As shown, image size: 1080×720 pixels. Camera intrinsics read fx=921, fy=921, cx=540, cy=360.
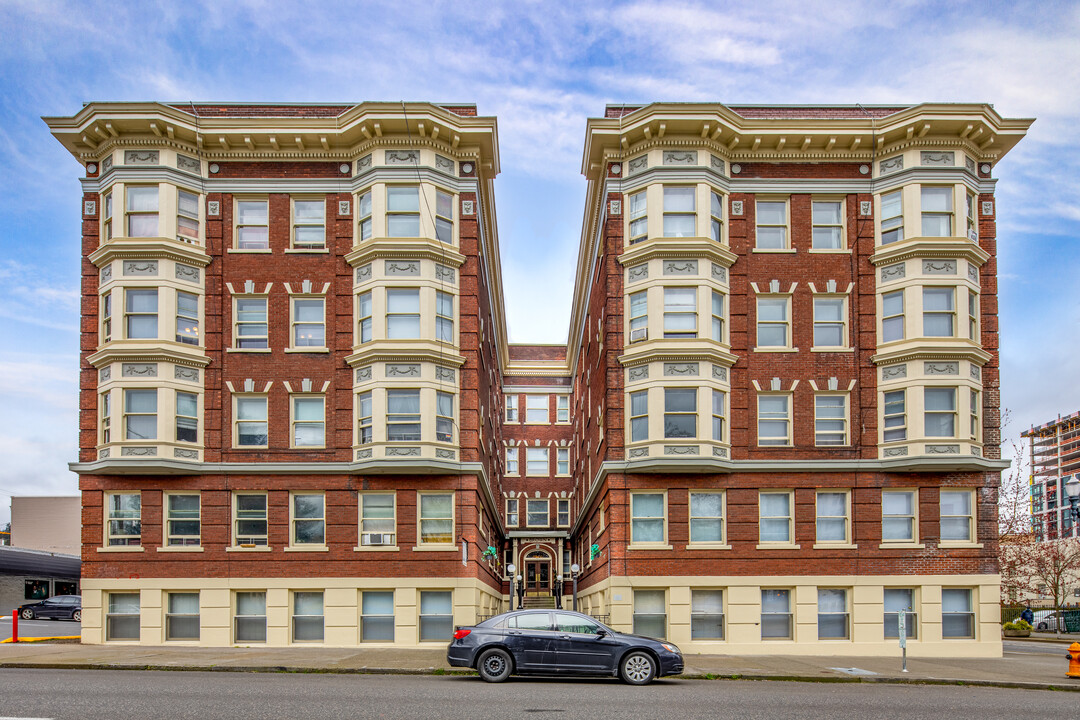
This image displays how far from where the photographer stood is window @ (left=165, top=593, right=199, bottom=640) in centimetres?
2858

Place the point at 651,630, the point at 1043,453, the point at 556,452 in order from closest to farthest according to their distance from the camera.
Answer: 1. the point at 651,630
2. the point at 556,452
3. the point at 1043,453

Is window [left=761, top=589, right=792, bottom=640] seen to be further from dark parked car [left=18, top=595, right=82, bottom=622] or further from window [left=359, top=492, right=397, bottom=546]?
dark parked car [left=18, top=595, right=82, bottom=622]

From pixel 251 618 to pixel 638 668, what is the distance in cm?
1504

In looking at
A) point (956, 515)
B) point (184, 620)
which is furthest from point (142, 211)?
point (956, 515)

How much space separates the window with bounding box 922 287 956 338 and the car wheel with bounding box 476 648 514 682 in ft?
58.5

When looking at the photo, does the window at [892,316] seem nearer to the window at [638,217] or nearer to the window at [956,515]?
the window at [956,515]

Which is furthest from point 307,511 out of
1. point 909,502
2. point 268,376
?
point 909,502

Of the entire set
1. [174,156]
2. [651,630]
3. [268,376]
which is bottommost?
[651,630]

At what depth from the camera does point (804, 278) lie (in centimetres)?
3002

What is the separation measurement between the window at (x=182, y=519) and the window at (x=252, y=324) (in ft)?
16.8

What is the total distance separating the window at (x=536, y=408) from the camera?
65438 millimetres

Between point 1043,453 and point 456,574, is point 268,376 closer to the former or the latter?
point 456,574

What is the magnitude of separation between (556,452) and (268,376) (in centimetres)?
3708

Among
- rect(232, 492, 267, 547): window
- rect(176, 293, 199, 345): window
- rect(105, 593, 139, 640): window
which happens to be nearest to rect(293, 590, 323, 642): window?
rect(232, 492, 267, 547): window
